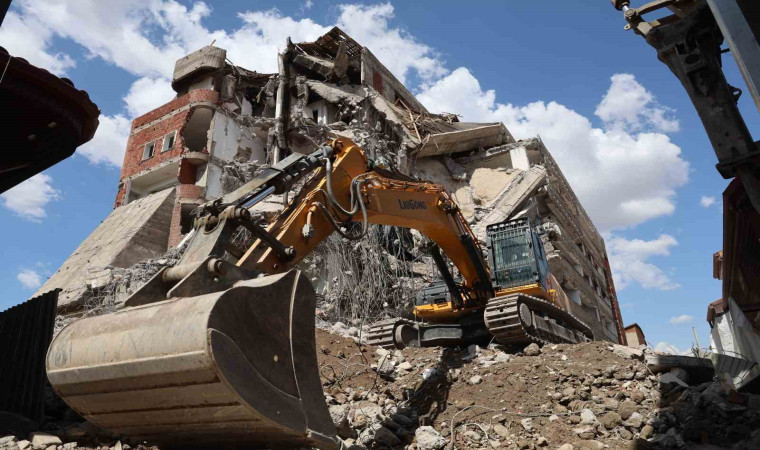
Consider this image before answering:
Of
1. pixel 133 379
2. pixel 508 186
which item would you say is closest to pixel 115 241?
pixel 508 186

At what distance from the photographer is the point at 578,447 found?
20.0ft

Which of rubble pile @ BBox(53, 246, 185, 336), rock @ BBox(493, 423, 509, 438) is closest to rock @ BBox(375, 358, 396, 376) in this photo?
rock @ BBox(493, 423, 509, 438)

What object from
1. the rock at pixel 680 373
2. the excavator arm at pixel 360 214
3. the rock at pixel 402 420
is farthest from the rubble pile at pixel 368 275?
Result: the rock at pixel 680 373

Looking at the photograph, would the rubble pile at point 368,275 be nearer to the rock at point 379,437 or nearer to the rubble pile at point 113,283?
the rubble pile at point 113,283

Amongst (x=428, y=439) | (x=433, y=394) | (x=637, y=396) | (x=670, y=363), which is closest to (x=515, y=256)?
(x=670, y=363)

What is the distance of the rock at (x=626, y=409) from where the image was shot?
673 centimetres

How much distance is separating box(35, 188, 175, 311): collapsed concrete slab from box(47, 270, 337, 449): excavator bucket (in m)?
16.5

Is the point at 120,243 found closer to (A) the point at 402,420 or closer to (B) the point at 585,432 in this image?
(A) the point at 402,420

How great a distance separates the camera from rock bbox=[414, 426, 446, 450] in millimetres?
6203

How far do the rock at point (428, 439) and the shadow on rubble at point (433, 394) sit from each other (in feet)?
2.26

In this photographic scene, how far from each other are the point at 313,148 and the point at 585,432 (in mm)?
20391

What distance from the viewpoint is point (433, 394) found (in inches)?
314

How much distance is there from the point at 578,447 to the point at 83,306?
1692cm

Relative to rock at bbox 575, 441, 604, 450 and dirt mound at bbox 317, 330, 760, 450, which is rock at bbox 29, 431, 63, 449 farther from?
rock at bbox 575, 441, 604, 450
